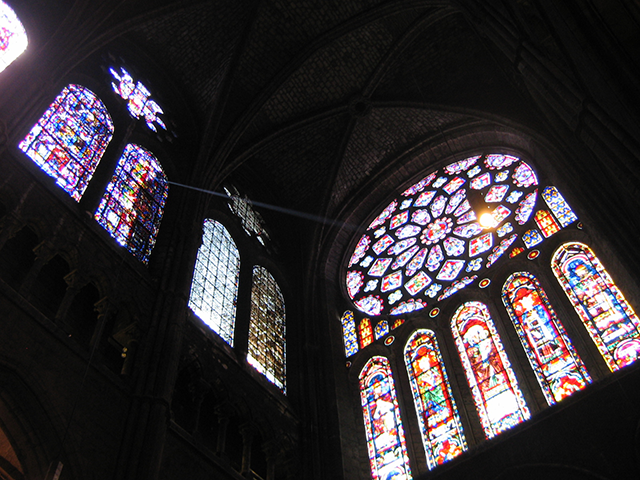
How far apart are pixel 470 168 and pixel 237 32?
572 centimetres

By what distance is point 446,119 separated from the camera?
14578 mm

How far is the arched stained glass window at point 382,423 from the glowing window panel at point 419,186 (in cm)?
439

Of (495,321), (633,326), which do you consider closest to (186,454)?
(495,321)

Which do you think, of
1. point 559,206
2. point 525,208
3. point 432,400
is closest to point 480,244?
point 525,208

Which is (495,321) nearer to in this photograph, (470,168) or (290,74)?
(470,168)

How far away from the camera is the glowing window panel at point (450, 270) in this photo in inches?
487

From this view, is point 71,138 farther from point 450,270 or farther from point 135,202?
point 450,270

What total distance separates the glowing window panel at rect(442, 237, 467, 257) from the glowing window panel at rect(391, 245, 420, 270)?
684 mm

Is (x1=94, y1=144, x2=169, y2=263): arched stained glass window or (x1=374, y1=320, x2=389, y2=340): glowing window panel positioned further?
(x1=374, y1=320, x2=389, y2=340): glowing window panel

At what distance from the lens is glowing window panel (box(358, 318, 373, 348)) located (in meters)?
12.7

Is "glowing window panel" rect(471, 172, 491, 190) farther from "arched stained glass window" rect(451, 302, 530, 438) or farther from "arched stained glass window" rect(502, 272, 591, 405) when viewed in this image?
"arched stained glass window" rect(451, 302, 530, 438)

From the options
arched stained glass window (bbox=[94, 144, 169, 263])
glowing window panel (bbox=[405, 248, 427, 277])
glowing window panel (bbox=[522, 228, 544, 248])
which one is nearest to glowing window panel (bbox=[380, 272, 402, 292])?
glowing window panel (bbox=[405, 248, 427, 277])

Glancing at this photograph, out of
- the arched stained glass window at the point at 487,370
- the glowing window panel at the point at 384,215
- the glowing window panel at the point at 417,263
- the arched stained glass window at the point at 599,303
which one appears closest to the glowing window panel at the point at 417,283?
the glowing window panel at the point at 417,263

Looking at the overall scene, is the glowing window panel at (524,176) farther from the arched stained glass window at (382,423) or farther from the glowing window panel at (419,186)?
the arched stained glass window at (382,423)
